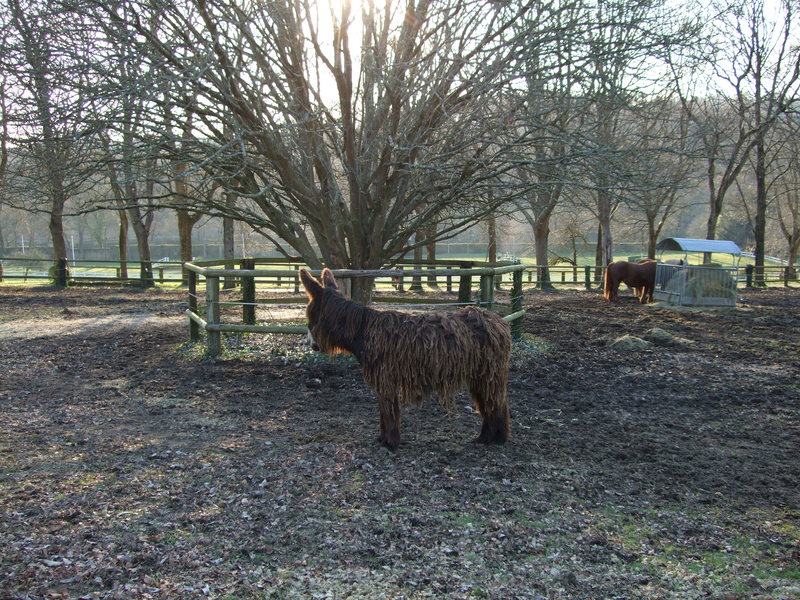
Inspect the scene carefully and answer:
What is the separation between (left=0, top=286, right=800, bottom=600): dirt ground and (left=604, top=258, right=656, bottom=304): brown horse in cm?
841

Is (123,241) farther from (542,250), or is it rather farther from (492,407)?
(492,407)

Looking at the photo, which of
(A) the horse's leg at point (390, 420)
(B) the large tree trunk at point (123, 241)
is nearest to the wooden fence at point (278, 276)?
(A) the horse's leg at point (390, 420)

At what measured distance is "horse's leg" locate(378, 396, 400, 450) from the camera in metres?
4.96

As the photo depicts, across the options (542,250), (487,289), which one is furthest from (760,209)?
(487,289)

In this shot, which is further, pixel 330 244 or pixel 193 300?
pixel 193 300

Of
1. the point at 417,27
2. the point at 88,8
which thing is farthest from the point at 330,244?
the point at 88,8

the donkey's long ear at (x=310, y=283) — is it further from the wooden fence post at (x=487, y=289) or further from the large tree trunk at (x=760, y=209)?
the large tree trunk at (x=760, y=209)

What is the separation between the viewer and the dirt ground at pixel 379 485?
3104 millimetres

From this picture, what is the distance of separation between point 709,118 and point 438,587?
24.6 m

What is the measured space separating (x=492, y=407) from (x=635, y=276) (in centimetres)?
1321

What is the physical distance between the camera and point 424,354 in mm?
4840

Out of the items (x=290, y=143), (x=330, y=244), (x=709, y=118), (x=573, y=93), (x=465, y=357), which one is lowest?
(x=465, y=357)

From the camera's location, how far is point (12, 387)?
700 cm

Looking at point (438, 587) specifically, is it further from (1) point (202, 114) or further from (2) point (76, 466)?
(1) point (202, 114)
